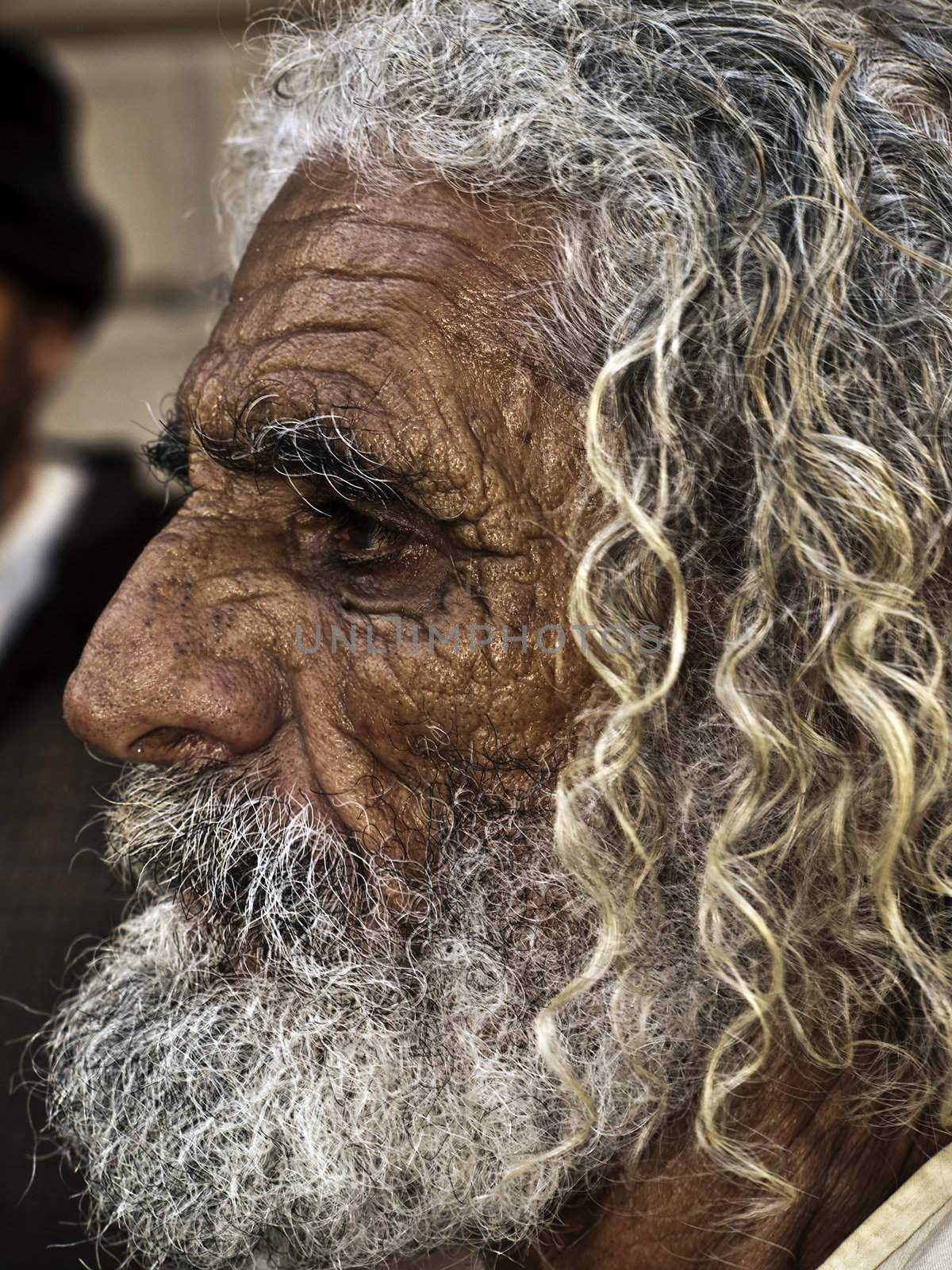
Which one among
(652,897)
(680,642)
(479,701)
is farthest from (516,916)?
(680,642)

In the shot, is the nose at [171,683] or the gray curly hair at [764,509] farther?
the nose at [171,683]

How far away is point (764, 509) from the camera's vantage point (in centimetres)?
137

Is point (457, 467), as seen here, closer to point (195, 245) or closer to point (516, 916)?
point (516, 916)

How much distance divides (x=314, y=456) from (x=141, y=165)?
13.1 feet

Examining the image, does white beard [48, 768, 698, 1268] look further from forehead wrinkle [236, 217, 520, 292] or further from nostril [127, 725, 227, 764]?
forehead wrinkle [236, 217, 520, 292]

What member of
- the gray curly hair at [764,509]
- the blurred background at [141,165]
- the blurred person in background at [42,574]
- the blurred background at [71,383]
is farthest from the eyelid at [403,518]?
the blurred background at [141,165]

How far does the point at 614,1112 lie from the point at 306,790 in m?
0.54

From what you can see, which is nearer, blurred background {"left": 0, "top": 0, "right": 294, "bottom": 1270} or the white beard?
the white beard

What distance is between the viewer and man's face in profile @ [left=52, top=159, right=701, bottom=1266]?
1.48 meters

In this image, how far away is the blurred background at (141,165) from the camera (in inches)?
186

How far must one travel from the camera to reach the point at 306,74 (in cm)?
192

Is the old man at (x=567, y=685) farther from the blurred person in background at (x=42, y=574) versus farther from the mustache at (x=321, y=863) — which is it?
the blurred person in background at (x=42, y=574)

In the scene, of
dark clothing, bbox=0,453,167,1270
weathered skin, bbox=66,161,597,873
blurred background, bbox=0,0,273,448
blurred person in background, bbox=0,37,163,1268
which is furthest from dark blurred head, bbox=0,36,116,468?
weathered skin, bbox=66,161,597,873

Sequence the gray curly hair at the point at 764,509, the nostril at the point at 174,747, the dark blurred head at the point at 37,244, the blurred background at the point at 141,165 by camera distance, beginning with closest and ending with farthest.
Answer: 1. the gray curly hair at the point at 764,509
2. the nostril at the point at 174,747
3. the dark blurred head at the point at 37,244
4. the blurred background at the point at 141,165
